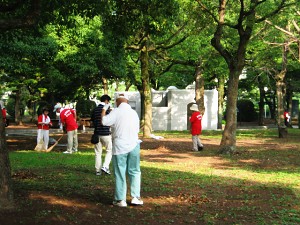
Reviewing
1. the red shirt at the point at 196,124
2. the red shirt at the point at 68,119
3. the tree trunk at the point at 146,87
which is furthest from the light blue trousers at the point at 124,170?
the tree trunk at the point at 146,87

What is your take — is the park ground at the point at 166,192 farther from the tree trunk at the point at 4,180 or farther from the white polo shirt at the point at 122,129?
the white polo shirt at the point at 122,129

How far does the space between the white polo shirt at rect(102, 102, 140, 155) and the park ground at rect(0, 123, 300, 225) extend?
1.02 meters

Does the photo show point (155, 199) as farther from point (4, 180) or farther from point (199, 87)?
point (199, 87)

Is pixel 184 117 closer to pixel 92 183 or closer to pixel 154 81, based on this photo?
pixel 154 81

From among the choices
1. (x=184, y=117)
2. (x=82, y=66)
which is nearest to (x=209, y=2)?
(x=82, y=66)

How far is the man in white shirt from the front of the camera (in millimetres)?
8083

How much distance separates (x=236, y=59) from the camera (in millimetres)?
18188

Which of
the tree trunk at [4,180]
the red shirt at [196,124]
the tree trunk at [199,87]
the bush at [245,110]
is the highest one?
the tree trunk at [199,87]

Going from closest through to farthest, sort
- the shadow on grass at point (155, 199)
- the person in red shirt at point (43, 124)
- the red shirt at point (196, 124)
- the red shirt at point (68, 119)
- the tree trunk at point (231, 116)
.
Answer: the shadow on grass at point (155, 199), the red shirt at point (68, 119), the tree trunk at point (231, 116), the person in red shirt at point (43, 124), the red shirt at point (196, 124)

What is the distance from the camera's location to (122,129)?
8.14 m

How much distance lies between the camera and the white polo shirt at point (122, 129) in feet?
26.5

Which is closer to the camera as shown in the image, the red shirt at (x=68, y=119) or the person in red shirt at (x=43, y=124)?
the red shirt at (x=68, y=119)

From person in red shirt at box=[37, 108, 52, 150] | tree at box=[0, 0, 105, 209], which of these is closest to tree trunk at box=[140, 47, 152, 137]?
person in red shirt at box=[37, 108, 52, 150]

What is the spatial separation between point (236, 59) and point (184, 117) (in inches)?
858
